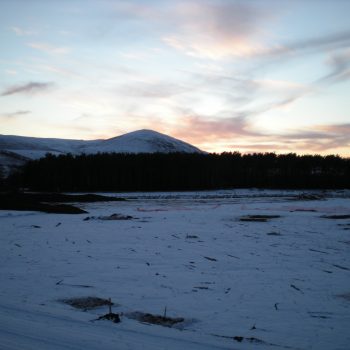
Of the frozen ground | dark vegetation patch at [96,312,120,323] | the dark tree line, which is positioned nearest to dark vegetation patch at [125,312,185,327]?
the frozen ground

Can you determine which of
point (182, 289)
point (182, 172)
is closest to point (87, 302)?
point (182, 289)

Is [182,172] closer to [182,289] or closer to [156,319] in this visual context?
[182,289]

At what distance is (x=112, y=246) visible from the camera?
47.2 ft

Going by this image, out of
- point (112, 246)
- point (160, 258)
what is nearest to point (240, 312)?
point (160, 258)

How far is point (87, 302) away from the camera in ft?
25.5

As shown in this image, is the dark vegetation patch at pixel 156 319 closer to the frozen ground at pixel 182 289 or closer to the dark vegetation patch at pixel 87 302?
the frozen ground at pixel 182 289

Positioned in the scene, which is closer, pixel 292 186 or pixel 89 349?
pixel 89 349

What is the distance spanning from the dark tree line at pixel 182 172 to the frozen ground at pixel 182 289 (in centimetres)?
8108

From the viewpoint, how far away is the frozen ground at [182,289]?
19.5ft

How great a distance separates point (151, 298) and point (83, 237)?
9335 millimetres

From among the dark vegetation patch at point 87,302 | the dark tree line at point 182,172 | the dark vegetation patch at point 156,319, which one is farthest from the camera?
the dark tree line at point 182,172

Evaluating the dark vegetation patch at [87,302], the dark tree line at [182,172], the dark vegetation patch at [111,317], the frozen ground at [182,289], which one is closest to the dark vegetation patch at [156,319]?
the frozen ground at [182,289]

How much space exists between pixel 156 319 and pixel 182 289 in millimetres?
1986

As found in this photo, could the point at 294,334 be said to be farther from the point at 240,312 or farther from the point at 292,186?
the point at 292,186
